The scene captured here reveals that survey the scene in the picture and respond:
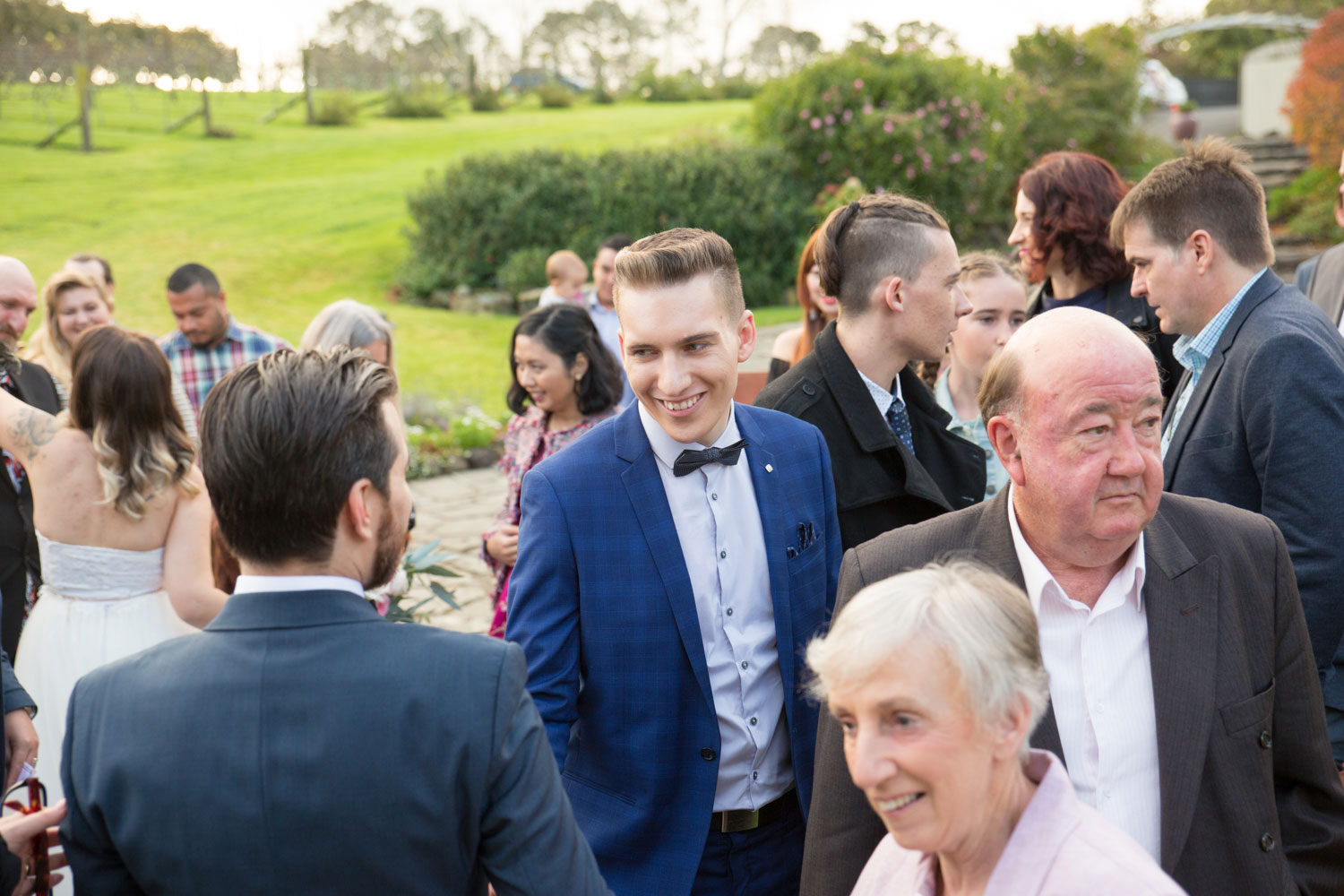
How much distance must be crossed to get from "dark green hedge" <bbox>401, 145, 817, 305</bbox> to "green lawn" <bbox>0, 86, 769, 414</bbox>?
1.44 meters

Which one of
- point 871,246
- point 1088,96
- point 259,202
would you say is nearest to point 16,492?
point 871,246

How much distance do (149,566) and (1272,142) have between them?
2283 cm

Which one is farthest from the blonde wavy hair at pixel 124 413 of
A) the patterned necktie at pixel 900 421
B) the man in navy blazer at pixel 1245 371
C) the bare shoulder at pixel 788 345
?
the man in navy blazer at pixel 1245 371

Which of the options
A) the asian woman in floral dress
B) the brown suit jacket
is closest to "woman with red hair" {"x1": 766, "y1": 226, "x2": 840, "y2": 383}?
the asian woman in floral dress

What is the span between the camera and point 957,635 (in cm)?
156

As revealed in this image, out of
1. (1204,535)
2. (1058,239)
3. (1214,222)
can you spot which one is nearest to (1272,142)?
(1058,239)

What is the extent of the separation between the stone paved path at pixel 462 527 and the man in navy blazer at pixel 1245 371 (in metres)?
4.41

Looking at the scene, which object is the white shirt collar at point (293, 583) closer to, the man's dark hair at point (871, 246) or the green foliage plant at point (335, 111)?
the man's dark hair at point (871, 246)

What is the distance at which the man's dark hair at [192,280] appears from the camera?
6902 mm

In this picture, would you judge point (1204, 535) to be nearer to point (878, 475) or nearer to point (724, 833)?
point (878, 475)

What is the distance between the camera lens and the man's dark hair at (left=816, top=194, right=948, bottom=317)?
128 inches

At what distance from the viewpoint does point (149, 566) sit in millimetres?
4141

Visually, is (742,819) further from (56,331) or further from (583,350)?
(56,331)

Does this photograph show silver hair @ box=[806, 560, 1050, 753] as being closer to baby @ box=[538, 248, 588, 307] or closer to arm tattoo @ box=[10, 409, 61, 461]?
arm tattoo @ box=[10, 409, 61, 461]
